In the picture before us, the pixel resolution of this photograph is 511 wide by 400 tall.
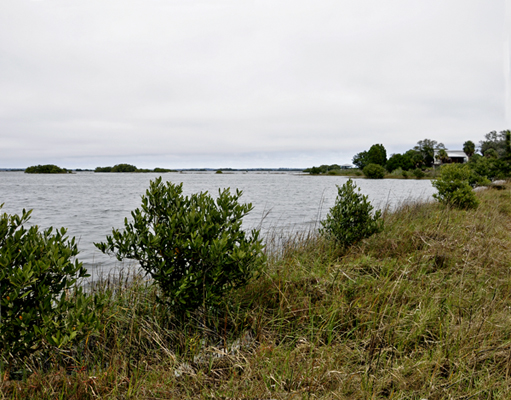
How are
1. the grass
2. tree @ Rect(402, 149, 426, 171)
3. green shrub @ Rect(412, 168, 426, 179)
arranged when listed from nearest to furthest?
the grass, green shrub @ Rect(412, 168, 426, 179), tree @ Rect(402, 149, 426, 171)

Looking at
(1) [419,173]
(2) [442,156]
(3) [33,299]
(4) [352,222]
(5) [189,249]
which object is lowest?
(3) [33,299]

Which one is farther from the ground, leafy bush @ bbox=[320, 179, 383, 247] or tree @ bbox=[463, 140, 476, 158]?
tree @ bbox=[463, 140, 476, 158]

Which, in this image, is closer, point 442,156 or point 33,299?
point 33,299

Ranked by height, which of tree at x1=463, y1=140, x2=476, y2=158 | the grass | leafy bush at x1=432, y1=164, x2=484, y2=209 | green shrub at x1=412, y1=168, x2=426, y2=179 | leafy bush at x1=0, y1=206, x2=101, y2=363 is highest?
tree at x1=463, y1=140, x2=476, y2=158

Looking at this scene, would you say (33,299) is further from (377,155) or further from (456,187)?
(377,155)

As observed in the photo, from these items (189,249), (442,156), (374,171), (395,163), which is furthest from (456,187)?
(442,156)

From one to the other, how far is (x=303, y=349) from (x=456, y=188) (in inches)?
494

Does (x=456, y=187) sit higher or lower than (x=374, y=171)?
lower

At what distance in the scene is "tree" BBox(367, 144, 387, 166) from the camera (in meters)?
92.2

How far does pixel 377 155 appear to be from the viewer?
306 feet

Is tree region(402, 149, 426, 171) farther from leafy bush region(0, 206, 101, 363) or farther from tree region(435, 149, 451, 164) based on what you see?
leafy bush region(0, 206, 101, 363)

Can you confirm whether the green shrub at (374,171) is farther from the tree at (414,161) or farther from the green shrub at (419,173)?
the tree at (414,161)

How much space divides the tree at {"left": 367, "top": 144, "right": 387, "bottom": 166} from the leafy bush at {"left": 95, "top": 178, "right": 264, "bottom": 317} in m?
95.3

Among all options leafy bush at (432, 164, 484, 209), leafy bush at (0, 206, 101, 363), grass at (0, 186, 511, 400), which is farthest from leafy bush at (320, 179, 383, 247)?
leafy bush at (432, 164, 484, 209)
